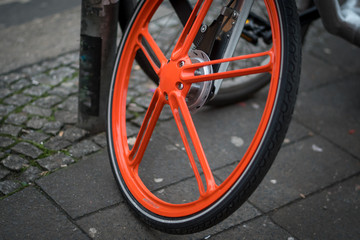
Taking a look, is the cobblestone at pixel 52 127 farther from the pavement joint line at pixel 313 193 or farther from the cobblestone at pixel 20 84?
the pavement joint line at pixel 313 193

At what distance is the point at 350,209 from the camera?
243 centimetres

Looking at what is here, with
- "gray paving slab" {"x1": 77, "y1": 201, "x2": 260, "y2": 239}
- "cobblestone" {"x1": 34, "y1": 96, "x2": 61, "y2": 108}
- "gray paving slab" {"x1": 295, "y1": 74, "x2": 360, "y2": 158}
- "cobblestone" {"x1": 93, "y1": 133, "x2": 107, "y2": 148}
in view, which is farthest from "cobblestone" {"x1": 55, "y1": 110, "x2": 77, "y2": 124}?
"gray paving slab" {"x1": 295, "y1": 74, "x2": 360, "y2": 158}

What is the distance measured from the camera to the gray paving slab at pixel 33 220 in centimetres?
201

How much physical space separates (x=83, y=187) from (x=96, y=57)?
2.25 ft

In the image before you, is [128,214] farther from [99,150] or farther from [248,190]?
[248,190]

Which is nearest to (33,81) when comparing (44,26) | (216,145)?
(44,26)

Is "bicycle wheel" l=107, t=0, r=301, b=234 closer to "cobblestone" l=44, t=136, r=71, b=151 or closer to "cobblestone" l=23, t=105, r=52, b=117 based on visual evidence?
"cobblestone" l=44, t=136, r=71, b=151

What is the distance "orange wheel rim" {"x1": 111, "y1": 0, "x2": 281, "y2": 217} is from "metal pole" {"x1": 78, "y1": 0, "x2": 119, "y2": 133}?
0.20 metres

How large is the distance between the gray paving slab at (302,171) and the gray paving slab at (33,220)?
3.06ft

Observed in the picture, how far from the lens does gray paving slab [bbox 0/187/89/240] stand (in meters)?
2.01

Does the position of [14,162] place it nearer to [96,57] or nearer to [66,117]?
[66,117]

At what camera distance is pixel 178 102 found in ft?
6.50

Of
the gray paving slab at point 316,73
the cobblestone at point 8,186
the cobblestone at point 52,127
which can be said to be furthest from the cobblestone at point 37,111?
the gray paving slab at point 316,73

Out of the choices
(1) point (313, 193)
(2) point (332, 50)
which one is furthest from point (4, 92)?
(2) point (332, 50)
